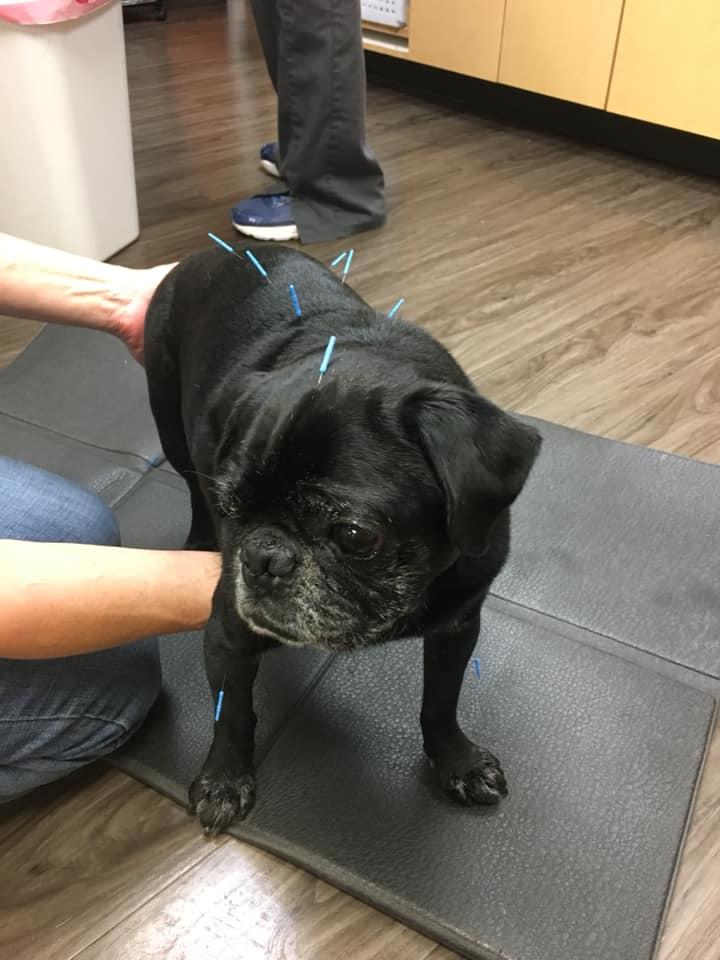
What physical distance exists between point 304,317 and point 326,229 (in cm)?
178

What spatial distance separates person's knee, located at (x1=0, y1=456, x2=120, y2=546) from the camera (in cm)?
122

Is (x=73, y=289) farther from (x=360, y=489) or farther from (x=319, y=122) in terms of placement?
(x=319, y=122)

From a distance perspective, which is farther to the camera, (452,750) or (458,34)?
(458,34)

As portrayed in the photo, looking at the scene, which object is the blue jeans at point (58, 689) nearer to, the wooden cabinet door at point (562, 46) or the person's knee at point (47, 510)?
the person's knee at point (47, 510)

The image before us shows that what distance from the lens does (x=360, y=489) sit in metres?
0.83

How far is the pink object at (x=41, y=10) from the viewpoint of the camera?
2.10 meters

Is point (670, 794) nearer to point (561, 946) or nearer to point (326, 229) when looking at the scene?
point (561, 946)

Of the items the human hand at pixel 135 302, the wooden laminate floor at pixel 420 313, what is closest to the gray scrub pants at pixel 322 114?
the wooden laminate floor at pixel 420 313

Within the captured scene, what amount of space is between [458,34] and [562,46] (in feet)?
1.77

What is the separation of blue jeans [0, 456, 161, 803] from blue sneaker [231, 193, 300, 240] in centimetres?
164

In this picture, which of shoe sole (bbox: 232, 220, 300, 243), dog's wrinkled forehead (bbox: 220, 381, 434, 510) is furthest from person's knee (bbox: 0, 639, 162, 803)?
shoe sole (bbox: 232, 220, 300, 243)

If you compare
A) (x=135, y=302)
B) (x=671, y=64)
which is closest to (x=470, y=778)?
(x=135, y=302)

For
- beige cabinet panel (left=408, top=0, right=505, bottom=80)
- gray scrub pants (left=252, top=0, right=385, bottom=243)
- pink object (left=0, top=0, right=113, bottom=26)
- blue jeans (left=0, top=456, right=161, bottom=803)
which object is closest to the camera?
blue jeans (left=0, top=456, right=161, bottom=803)

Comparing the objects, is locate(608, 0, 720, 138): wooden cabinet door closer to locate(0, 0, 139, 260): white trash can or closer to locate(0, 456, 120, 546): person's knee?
locate(0, 0, 139, 260): white trash can
